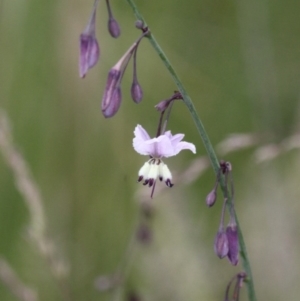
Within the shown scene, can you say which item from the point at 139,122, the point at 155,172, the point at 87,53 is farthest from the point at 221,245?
the point at 139,122

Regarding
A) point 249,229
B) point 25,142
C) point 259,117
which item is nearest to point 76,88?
point 25,142

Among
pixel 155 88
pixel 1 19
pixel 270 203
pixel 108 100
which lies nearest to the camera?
pixel 108 100

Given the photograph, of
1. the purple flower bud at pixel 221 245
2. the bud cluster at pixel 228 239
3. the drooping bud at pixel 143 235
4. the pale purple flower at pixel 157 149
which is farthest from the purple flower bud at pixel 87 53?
the drooping bud at pixel 143 235

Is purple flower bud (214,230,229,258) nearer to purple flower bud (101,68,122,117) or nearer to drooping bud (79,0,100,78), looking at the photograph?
purple flower bud (101,68,122,117)

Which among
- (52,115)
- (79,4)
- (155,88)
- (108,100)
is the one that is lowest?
(108,100)

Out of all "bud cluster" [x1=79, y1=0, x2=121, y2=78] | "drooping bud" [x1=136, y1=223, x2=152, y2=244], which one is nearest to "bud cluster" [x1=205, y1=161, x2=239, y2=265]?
"bud cluster" [x1=79, y1=0, x2=121, y2=78]

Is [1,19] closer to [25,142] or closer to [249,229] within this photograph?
[25,142]
